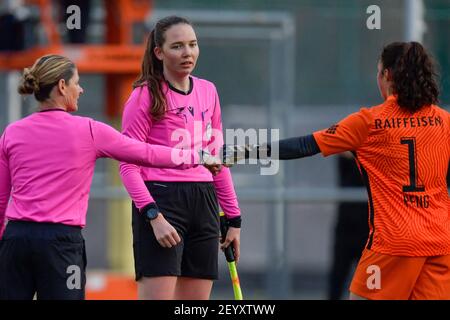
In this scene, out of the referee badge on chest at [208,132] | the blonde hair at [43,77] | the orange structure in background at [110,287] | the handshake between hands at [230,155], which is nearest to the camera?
the blonde hair at [43,77]

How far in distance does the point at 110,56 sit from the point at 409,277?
17.4 ft

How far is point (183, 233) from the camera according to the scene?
535 centimetres

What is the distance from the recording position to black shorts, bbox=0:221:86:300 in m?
4.75

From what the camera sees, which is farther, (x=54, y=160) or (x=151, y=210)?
(x=151, y=210)

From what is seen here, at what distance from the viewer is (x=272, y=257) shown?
10.2m

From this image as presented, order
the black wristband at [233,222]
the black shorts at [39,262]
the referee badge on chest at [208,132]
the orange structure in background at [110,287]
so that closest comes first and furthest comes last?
the black shorts at [39,262]
the referee badge on chest at [208,132]
the black wristband at [233,222]
the orange structure in background at [110,287]

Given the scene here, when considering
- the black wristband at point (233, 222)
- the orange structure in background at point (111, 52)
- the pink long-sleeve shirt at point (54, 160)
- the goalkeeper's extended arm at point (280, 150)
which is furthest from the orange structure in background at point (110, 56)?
the pink long-sleeve shirt at point (54, 160)

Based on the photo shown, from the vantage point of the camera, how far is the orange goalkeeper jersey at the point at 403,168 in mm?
5074

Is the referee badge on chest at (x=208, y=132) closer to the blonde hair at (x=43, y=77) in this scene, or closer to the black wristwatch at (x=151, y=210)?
the black wristwatch at (x=151, y=210)

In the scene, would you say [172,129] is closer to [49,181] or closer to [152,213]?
[152,213]

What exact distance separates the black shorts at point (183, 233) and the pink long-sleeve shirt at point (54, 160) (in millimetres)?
462

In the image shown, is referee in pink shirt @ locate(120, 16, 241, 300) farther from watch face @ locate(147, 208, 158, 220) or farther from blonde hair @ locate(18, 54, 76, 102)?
blonde hair @ locate(18, 54, 76, 102)

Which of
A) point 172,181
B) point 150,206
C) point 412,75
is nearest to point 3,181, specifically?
point 150,206
